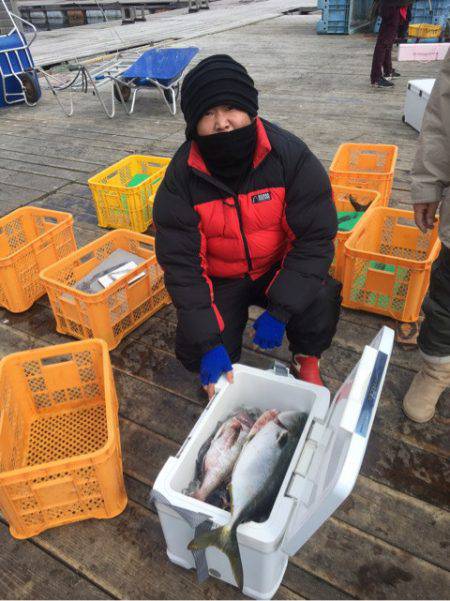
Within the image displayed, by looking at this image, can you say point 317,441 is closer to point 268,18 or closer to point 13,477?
point 13,477

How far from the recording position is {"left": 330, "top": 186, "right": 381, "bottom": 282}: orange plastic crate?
2.90 metres

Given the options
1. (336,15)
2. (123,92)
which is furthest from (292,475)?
(336,15)

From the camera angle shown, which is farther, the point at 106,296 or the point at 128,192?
the point at 128,192

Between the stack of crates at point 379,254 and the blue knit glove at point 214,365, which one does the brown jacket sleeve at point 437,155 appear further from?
the blue knit glove at point 214,365

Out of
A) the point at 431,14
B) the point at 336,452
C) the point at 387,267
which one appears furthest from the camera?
the point at 431,14

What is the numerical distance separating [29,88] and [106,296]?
6.96m

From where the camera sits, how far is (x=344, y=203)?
3.38m

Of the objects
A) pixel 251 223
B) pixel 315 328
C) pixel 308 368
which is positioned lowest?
pixel 308 368

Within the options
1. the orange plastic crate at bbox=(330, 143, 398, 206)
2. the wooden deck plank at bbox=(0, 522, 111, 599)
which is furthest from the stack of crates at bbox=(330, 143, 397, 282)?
the wooden deck plank at bbox=(0, 522, 111, 599)

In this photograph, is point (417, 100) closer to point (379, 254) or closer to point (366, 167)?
point (366, 167)

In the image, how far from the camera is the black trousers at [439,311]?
1.89m

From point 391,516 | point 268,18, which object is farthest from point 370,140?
point 268,18

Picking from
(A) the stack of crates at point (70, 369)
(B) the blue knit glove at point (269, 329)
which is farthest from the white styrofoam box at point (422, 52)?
(B) the blue knit glove at point (269, 329)

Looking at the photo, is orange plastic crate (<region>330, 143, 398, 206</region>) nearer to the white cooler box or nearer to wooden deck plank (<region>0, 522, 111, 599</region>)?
the white cooler box
